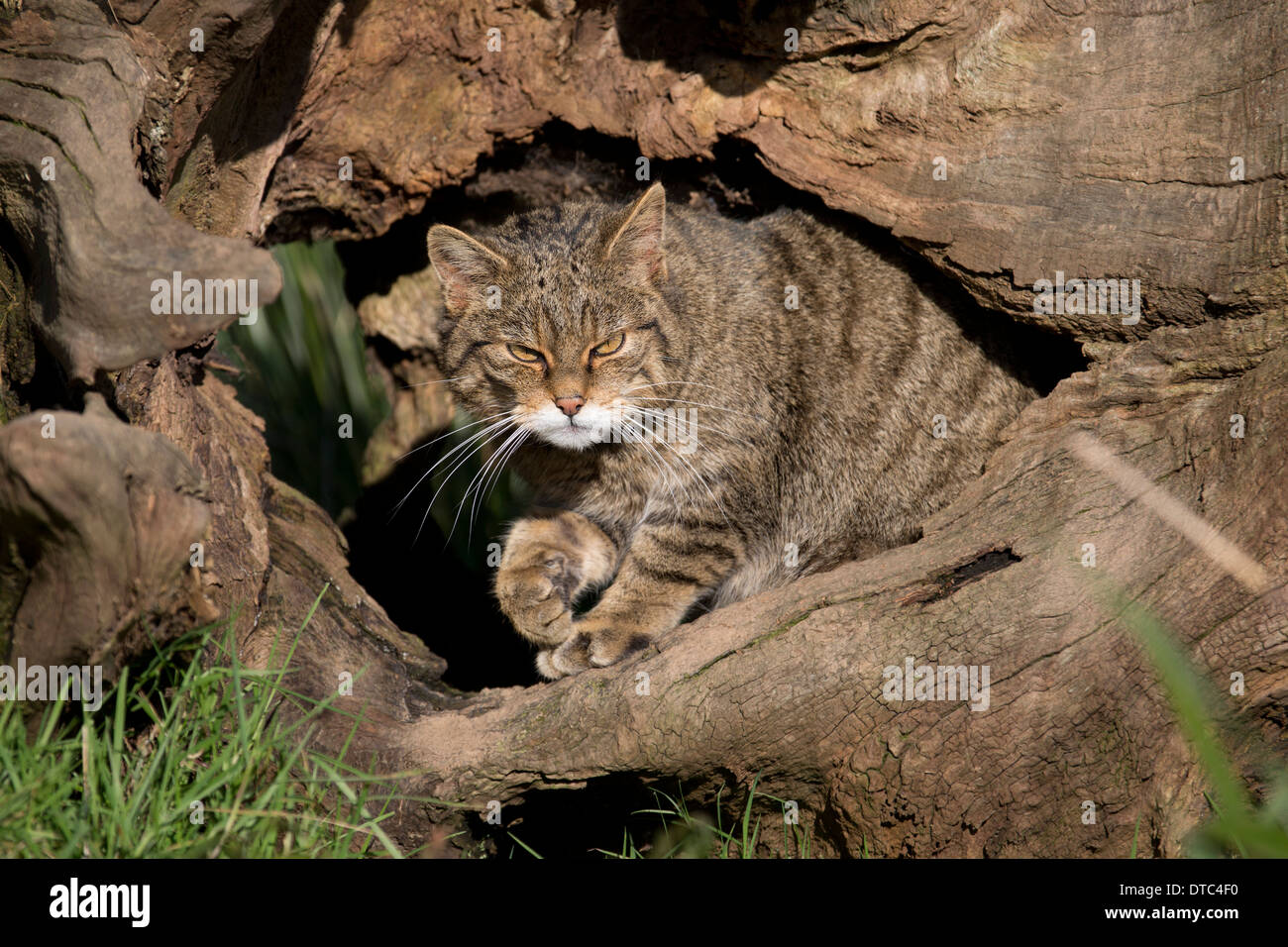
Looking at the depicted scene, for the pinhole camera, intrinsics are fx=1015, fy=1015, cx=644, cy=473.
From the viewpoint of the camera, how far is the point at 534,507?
11.7ft

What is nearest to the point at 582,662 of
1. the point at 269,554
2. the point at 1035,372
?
the point at 269,554

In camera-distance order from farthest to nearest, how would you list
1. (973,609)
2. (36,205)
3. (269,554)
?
(269,554), (973,609), (36,205)

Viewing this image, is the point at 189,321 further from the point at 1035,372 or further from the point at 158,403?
the point at 1035,372

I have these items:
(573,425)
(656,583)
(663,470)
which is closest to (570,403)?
(573,425)

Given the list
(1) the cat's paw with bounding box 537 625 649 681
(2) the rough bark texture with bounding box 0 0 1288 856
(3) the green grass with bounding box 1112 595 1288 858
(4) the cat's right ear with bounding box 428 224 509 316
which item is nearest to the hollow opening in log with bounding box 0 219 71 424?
(2) the rough bark texture with bounding box 0 0 1288 856

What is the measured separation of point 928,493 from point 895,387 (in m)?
0.36

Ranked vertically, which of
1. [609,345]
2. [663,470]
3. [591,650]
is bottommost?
[591,650]

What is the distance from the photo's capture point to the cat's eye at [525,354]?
306cm

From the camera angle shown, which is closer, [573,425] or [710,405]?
[573,425]

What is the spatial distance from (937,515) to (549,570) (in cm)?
128

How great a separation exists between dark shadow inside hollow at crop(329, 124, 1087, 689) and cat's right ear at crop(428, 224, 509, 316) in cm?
80

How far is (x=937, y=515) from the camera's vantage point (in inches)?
109

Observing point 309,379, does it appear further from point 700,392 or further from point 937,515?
point 937,515

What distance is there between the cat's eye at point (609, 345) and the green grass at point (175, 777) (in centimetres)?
127
